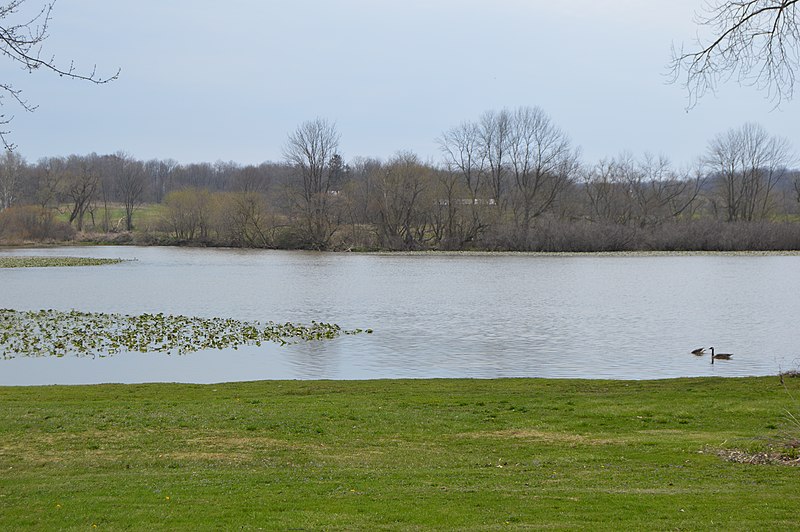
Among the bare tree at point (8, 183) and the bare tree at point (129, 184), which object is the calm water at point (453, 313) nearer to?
the bare tree at point (8, 183)

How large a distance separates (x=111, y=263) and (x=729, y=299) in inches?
1818

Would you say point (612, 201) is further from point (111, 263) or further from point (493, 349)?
point (493, 349)

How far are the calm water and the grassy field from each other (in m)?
3.89

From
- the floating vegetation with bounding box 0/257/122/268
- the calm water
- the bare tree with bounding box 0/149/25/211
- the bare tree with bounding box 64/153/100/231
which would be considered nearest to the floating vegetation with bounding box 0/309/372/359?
the calm water

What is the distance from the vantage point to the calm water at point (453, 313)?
1916cm

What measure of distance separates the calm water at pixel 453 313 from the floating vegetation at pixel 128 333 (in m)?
1.12

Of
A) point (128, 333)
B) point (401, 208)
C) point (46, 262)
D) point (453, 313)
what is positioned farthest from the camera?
point (401, 208)

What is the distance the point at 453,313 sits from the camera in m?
30.2

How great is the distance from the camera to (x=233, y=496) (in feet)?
24.1

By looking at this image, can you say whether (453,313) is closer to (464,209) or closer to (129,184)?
(464,209)

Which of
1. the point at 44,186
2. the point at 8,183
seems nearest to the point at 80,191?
the point at 44,186

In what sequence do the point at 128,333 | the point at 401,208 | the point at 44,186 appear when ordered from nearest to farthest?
the point at 128,333 < the point at 401,208 < the point at 44,186

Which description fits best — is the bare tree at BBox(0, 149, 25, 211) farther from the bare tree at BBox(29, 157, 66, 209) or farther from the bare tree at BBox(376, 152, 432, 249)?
the bare tree at BBox(376, 152, 432, 249)

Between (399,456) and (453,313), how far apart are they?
20.8m
